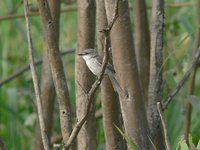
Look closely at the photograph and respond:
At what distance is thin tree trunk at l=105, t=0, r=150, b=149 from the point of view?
192 cm

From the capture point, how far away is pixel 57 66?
1959mm

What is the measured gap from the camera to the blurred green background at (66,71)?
120 inches

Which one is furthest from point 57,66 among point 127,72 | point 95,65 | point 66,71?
point 66,71

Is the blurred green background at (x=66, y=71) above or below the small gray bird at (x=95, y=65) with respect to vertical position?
below

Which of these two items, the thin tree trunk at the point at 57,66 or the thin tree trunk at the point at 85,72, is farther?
the thin tree trunk at the point at 85,72

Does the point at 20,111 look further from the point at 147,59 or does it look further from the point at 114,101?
the point at 114,101

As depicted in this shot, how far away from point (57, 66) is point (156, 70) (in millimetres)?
432

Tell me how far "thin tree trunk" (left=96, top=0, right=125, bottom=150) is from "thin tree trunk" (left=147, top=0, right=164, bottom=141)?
0.40 ft

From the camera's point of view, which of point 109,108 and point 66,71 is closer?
point 109,108

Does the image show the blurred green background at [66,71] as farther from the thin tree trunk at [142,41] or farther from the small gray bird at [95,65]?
the small gray bird at [95,65]

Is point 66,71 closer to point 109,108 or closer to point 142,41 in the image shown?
point 142,41

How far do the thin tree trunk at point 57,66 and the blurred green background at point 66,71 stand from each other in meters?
0.68

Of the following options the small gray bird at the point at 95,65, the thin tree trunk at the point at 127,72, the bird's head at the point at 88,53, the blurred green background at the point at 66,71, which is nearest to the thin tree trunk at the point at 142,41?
the blurred green background at the point at 66,71

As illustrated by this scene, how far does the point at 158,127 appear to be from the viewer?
7.23 feet
